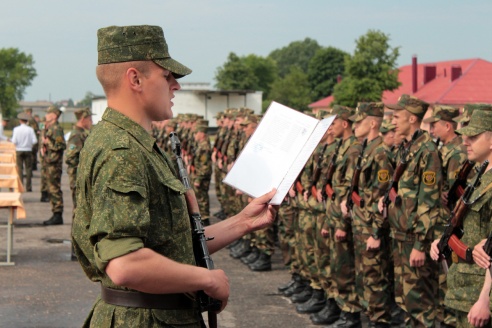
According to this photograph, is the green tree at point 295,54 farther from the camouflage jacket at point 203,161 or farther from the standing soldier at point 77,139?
the standing soldier at point 77,139

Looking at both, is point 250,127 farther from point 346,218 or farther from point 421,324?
point 421,324

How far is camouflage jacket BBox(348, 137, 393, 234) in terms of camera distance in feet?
25.8

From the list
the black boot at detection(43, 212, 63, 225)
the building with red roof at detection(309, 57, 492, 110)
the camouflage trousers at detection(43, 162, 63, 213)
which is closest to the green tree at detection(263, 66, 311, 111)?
the building with red roof at detection(309, 57, 492, 110)

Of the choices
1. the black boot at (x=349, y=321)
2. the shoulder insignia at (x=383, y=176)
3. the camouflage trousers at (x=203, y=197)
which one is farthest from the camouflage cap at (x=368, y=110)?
the camouflage trousers at (x=203, y=197)

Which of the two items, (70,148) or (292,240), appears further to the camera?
(70,148)

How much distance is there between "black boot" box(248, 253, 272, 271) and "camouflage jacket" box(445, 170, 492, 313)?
20.9ft

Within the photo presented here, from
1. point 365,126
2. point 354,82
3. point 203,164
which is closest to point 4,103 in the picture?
point 354,82

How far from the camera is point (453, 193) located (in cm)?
672

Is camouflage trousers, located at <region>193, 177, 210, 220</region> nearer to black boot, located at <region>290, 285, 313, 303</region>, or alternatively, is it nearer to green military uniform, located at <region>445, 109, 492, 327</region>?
black boot, located at <region>290, 285, 313, 303</region>

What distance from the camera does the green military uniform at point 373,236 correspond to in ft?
25.7

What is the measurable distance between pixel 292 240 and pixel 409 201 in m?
3.34

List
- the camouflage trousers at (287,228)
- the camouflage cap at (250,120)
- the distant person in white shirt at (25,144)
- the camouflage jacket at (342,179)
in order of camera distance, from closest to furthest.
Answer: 1. the camouflage jacket at (342,179)
2. the camouflage trousers at (287,228)
3. the camouflage cap at (250,120)
4. the distant person in white shirt at (25,144)

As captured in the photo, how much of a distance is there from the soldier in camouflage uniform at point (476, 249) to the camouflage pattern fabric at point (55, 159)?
11.6 meters

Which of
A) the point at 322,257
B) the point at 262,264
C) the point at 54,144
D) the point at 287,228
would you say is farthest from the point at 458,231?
the point at 54,144
